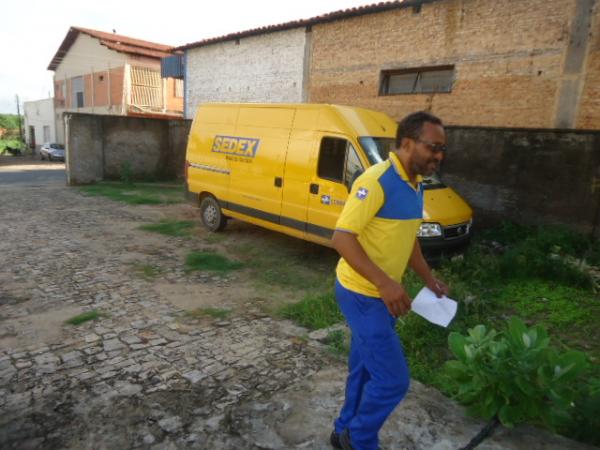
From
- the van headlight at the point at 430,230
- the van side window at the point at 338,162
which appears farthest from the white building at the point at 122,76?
the van headlight at the point at 430,230

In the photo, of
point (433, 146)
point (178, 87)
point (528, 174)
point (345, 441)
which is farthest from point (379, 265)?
point (178, 87)

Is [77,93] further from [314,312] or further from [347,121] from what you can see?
[314,312]

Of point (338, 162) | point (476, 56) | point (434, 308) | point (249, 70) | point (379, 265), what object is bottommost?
point (434, 308)

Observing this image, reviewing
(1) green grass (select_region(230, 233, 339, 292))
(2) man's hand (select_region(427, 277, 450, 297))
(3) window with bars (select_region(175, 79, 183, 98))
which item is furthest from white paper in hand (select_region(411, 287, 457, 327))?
(3) window with bars (select_region(175, 79, 183, 98))

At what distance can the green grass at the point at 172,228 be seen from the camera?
866 centimetres

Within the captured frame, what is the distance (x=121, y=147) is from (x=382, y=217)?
15213mm

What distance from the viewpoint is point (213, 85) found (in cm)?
1686

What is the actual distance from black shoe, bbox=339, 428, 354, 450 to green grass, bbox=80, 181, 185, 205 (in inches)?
410

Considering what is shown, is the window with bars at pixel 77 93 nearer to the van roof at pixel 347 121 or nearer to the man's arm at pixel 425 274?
the van roof at pixel 347 121

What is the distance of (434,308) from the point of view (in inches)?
100.0

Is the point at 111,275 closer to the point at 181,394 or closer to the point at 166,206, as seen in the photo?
the point at 181,394

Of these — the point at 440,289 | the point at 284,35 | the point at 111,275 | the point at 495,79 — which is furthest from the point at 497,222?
the point at 284,35

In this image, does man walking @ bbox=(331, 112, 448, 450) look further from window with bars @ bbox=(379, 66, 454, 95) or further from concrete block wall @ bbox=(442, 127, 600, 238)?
window with bars @ bbox=(379, 66, 454, 95)

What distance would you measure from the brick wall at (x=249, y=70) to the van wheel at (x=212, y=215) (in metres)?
6.76
